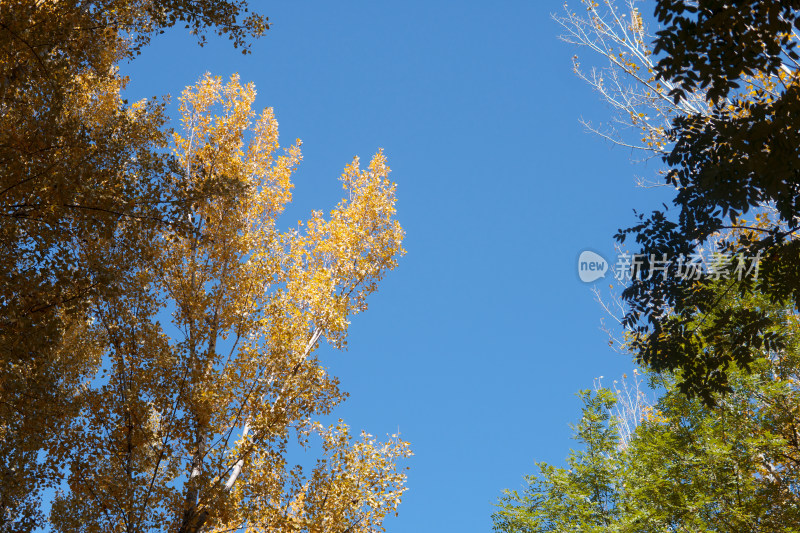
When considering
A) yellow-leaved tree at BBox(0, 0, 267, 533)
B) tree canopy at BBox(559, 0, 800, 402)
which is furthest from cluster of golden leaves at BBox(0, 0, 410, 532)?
tree canopy at BBox(559, 0, 800, 402)

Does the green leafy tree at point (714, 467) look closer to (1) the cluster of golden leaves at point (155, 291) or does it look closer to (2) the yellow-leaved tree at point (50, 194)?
(1) the cluster of golden leaves at point (155, 291)

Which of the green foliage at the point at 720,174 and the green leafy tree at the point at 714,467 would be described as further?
the green leafy tree at the point at 714,467

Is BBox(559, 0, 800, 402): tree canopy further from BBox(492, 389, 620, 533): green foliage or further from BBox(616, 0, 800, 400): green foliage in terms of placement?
BBox(492, 389, 620, 533): green foliage

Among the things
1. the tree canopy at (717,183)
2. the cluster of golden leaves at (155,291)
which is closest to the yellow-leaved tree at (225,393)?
the cluster of golden leaves at (155,291)

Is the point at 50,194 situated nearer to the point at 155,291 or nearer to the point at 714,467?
the point at 155,291

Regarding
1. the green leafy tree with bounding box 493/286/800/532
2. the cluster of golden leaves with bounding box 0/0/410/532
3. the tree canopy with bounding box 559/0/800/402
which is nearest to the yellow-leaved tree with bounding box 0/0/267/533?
the cluster of golden leaves with bounding box 0/0/410/532

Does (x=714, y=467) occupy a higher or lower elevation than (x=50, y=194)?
higher

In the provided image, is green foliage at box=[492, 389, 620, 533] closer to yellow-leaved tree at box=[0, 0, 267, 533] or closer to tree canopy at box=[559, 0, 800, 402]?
tree canopy at box=[559, 0, 800, 402]

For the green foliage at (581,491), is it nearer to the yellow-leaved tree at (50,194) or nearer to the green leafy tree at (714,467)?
the green leafy tree at (714,467)

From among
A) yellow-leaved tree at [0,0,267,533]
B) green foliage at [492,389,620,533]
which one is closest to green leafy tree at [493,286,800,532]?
green foliage at [492,389,620,533]

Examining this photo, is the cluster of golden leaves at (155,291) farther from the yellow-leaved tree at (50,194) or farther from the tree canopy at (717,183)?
the tree canopy at (717,183)

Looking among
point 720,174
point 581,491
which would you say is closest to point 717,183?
Answer: point 720,174

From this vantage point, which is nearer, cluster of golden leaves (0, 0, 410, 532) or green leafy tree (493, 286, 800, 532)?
cluster of golden leaves (0, 0, 410, 532)

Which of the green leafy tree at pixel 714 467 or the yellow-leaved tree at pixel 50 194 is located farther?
the green leafy tree at pixel 714 467
